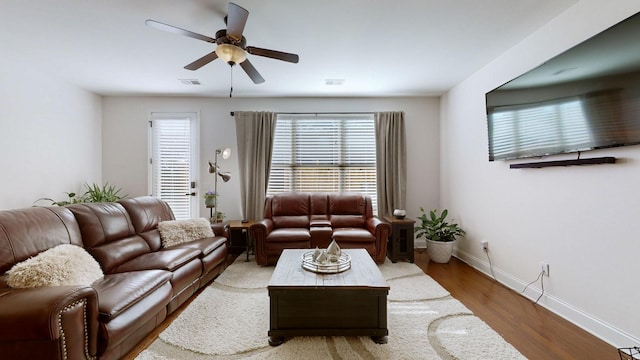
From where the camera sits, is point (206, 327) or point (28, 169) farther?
point (28, 169)

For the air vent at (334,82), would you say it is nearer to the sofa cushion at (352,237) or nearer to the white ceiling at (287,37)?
the white ceiling at (287,37)

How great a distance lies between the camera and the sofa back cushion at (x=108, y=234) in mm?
2295

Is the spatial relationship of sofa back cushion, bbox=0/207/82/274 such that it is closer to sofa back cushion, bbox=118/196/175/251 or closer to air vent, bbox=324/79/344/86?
Answer: sofa back cushion, bbox=118/196/175/251

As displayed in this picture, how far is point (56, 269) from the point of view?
1.69 meters

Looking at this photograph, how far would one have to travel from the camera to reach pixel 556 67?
223cm

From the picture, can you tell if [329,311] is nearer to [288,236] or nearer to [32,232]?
[288,236]

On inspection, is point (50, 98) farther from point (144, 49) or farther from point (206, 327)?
point (206, 327)

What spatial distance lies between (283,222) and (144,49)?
2743mm

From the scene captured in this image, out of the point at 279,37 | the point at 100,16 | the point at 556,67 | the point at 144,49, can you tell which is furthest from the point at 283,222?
the point at 556,67

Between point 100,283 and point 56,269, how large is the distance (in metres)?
0.34

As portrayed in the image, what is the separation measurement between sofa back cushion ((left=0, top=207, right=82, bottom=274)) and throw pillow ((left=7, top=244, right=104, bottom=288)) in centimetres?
9

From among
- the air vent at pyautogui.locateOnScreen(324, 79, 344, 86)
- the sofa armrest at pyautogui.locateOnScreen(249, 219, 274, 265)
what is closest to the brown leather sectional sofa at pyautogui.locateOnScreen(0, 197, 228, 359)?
the sofa armrest at pyautogui.locateOnScreen(249, 219, 274, 265)

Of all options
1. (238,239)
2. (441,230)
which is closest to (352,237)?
(441,230)


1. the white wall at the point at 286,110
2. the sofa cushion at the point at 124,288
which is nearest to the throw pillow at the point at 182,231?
the sofa cushion at the point at 124,288
